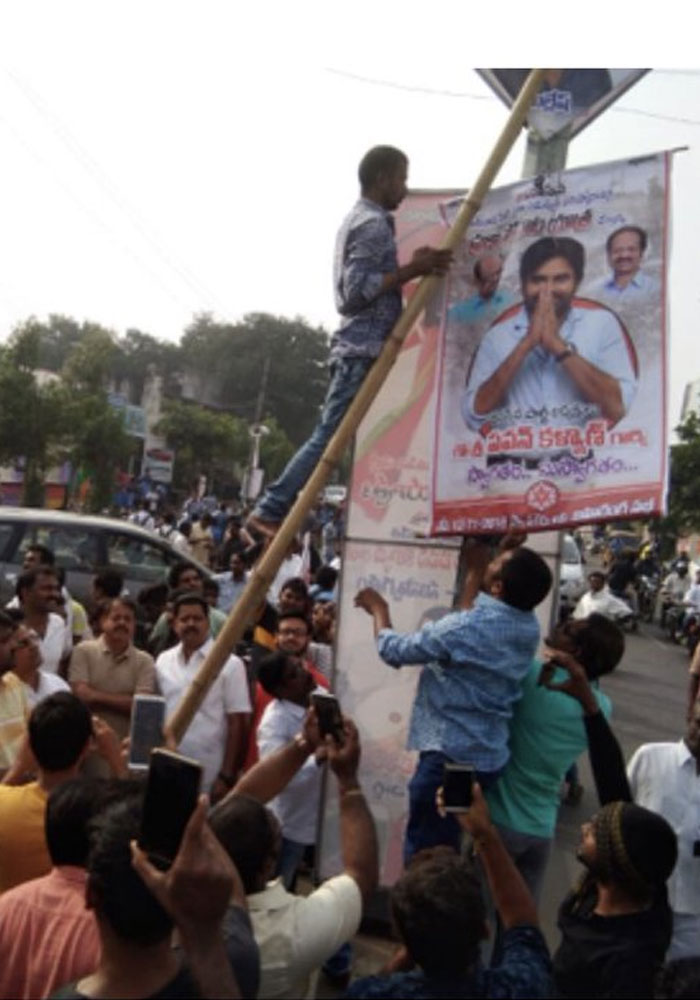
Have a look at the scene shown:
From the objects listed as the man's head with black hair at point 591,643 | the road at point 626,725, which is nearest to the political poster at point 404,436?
the man's head with black hair at point 591,643

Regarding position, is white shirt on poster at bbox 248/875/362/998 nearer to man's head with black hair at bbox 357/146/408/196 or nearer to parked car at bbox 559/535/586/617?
man's head with black hair at bbox 357/146/408/196

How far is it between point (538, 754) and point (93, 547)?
29.6 ft

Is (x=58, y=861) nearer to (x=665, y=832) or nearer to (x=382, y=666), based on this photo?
(x=665, y=832)

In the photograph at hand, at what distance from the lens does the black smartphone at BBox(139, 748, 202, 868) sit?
2.00m

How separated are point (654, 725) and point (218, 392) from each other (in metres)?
60.8

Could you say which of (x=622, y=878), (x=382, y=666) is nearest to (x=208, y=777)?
(x=382, y=666)

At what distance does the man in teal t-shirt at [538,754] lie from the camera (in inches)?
153

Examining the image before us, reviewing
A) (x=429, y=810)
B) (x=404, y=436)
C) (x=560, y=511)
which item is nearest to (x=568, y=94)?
(x=404, y=436)

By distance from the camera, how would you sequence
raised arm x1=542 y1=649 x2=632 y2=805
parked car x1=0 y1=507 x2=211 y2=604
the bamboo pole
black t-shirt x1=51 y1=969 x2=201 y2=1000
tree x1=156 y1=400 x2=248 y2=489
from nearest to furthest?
black t-shirt x1=51 y1=969 x2=201 y2=1000
raised arm x1=542 y1=649 x2=632 y2=805
the bamboo pole
parked car x1=0 y1=507 x2=211 y2=604
tree x1=156 y1=400 x2=248 y2=489

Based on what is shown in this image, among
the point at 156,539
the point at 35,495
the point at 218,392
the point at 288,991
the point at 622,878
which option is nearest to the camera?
the point at 288,991

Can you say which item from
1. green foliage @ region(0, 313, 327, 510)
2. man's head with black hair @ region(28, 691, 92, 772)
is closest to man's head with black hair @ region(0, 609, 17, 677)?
man's head with black hair @ region(28, 691, 92, 772)

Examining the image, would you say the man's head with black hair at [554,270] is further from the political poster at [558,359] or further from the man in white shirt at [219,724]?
the man in white shirt at [219,724]

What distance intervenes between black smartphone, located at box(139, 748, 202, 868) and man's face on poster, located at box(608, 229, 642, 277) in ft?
8.66

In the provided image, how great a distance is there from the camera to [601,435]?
156 inches
